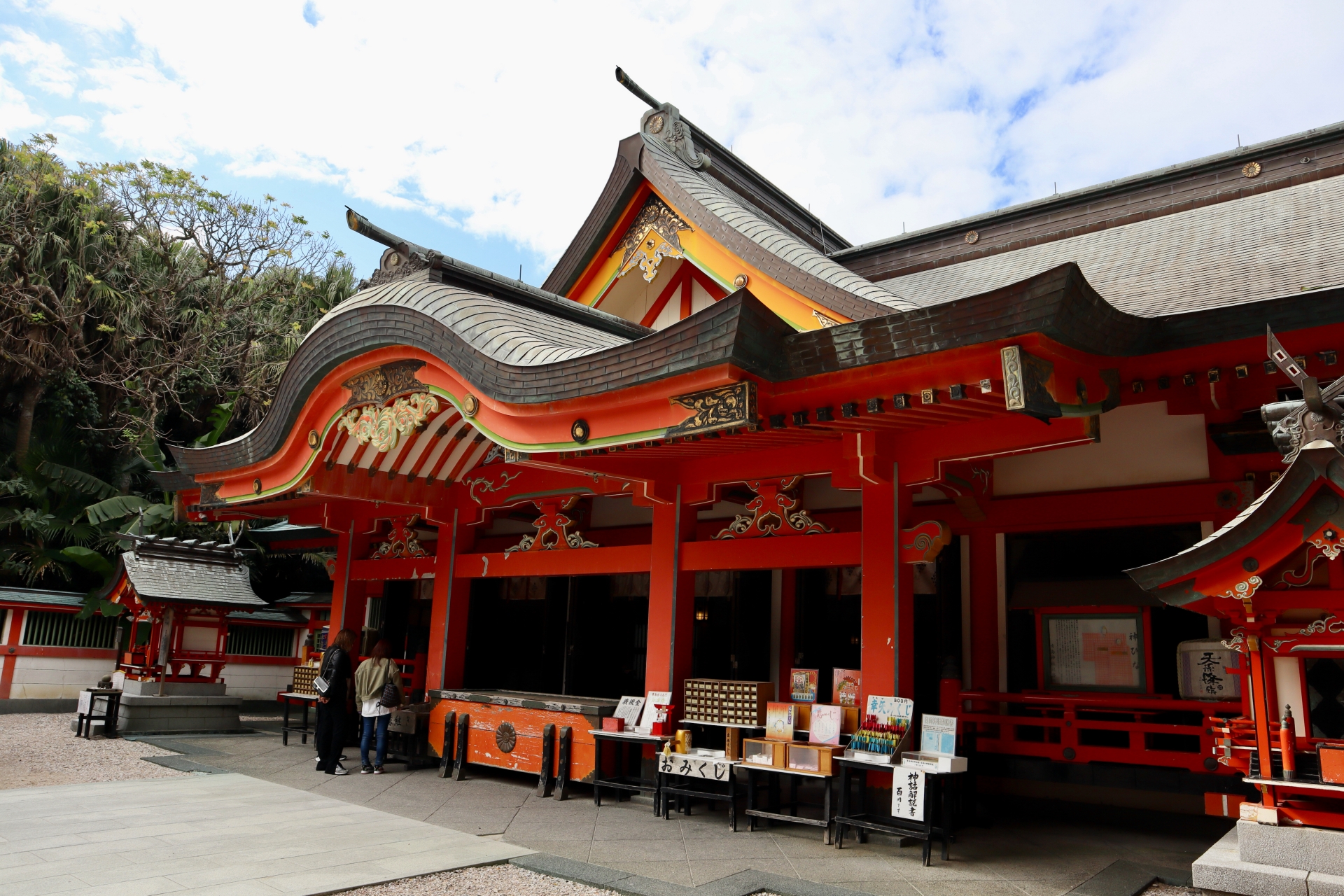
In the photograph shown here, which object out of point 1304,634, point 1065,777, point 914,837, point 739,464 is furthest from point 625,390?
point 1065,777

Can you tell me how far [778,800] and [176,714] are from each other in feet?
31.7

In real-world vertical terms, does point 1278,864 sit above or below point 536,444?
below

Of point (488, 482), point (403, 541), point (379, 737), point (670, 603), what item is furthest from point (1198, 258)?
point (403, 541)

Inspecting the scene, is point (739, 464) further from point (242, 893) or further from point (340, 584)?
point (340, 584)

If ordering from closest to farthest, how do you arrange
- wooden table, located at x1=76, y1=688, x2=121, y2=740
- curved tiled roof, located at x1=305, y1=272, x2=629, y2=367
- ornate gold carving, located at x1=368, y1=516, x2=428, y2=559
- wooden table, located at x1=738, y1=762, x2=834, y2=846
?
wooden table, located at x1=738, y1=762, x2=834, y2=846
curved tiled roof, located at x1=305, y1=272, x2=629, y2=367
ornate gold carving, located at x1=368, y1=516, x2=428, y2=559
wooden table, located at x1=76, y1=688, x2=121, y2=740

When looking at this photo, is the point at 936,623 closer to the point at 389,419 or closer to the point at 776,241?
the point at 776,241

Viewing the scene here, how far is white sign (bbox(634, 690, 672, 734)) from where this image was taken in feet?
25.9

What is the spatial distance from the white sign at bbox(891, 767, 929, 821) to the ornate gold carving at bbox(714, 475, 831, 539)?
2.17 meters

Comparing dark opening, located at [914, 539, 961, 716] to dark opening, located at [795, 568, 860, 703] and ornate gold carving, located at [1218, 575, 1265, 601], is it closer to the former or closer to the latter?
dark opening, located at [795, 568, 860, 703]

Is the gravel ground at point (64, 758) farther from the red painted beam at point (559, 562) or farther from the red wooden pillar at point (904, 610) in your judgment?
the red wooden pillar at point (904, 610)

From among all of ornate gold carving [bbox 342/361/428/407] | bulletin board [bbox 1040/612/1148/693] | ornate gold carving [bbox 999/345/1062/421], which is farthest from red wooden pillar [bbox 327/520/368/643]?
ornate gold carving [bbox 999/345/1062/421]

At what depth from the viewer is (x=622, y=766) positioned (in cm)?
834

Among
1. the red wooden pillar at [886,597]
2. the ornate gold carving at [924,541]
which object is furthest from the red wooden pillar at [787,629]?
the ornate gold carving at [924,541]

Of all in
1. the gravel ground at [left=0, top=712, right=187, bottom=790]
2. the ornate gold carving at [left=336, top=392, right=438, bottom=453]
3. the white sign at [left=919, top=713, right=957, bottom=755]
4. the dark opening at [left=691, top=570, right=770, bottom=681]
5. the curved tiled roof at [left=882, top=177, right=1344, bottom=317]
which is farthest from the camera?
the dark opening at [left=691, top=570, right=770, bottom=681]
